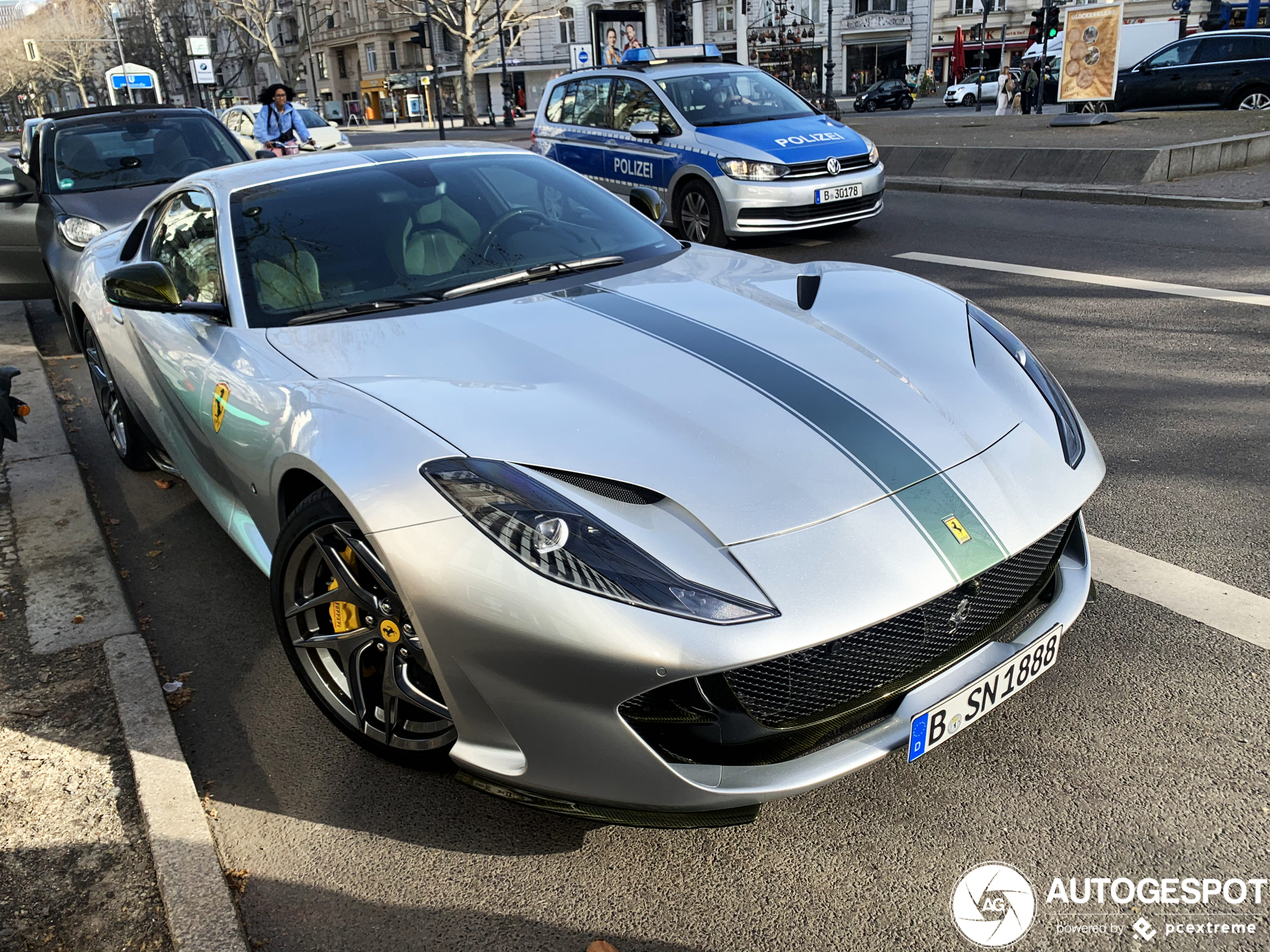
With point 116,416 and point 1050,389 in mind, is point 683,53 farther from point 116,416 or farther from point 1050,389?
point 1050,389

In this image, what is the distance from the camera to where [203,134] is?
8.53 meters

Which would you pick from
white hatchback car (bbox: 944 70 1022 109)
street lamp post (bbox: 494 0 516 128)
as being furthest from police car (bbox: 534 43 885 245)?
street lamp post (bbox: 494 0 516 128)

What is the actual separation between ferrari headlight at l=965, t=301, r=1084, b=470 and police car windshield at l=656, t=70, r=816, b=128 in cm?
700

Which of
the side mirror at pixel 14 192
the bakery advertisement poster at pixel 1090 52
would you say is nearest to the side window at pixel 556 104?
the side mirror at pixel 14 192

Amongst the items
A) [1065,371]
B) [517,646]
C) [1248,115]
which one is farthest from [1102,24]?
[517,646]

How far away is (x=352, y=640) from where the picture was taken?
2492 millimetres

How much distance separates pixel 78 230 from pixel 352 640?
5.66 m

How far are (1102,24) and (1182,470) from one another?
12634 mm

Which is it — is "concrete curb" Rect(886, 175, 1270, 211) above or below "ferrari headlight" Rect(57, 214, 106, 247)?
below

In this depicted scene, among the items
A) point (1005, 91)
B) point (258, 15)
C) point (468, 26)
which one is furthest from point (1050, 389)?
point (258, 15)

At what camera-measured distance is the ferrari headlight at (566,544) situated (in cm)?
193

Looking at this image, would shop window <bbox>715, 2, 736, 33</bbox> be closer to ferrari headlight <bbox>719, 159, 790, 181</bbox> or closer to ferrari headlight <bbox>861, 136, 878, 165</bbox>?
Answer: ferrari headlight <bbox>861, 136, 878, 165</bbox>

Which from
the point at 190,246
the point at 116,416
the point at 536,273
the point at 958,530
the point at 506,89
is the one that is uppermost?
the point at 506,89

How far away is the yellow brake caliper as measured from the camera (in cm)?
248
